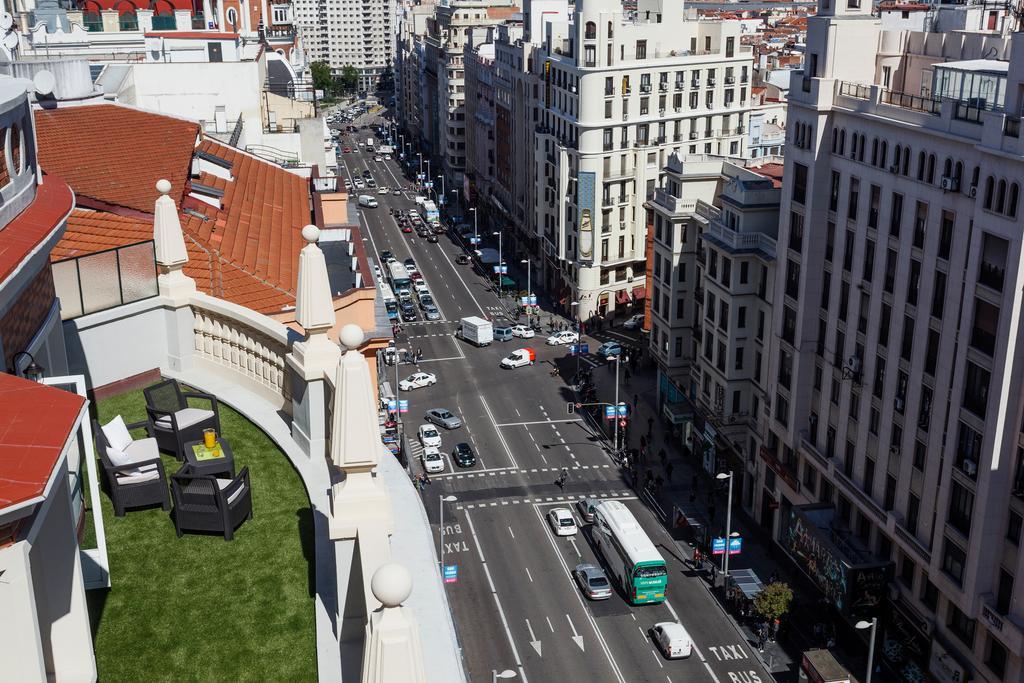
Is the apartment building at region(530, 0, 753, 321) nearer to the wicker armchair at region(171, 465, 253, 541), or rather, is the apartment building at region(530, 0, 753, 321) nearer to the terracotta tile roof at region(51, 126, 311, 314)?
the terracotta tile roof at region(51, 126, 311, 314)

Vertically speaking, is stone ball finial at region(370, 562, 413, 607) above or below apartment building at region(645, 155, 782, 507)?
above

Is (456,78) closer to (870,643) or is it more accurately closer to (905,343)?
(905,343)

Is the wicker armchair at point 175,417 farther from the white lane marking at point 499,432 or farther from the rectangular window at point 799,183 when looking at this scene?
the white lane marking at point 499,432

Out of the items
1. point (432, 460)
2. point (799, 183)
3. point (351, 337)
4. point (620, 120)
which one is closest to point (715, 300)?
point (799, 183)

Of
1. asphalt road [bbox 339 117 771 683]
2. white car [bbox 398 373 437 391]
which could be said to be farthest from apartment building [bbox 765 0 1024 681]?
white car [bbox 398 373 437 391]

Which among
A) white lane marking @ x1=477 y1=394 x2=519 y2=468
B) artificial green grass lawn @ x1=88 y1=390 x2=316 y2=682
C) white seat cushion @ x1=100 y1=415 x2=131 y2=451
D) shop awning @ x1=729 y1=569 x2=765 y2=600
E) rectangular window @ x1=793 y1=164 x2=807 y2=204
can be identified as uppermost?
white seat cushion @ x1=100 y1=415 x2=131 y2=451

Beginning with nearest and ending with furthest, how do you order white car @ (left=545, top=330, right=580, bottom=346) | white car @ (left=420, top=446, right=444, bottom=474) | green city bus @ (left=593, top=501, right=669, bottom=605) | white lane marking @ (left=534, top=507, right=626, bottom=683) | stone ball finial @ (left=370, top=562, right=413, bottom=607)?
Result: stone ball finial @ (left=370, top=562, right=413, bottom=607) < white lane marking @ (left=534, top=507, right=626, bottom=683) < green city bus @ (left=593, top=501, right=669, bottom=605) < white car @ (left=420, top=446, right=444, bottom=474) < white car @ (left=545, top=330, right=580, bottom=346)

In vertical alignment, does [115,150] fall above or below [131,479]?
above
